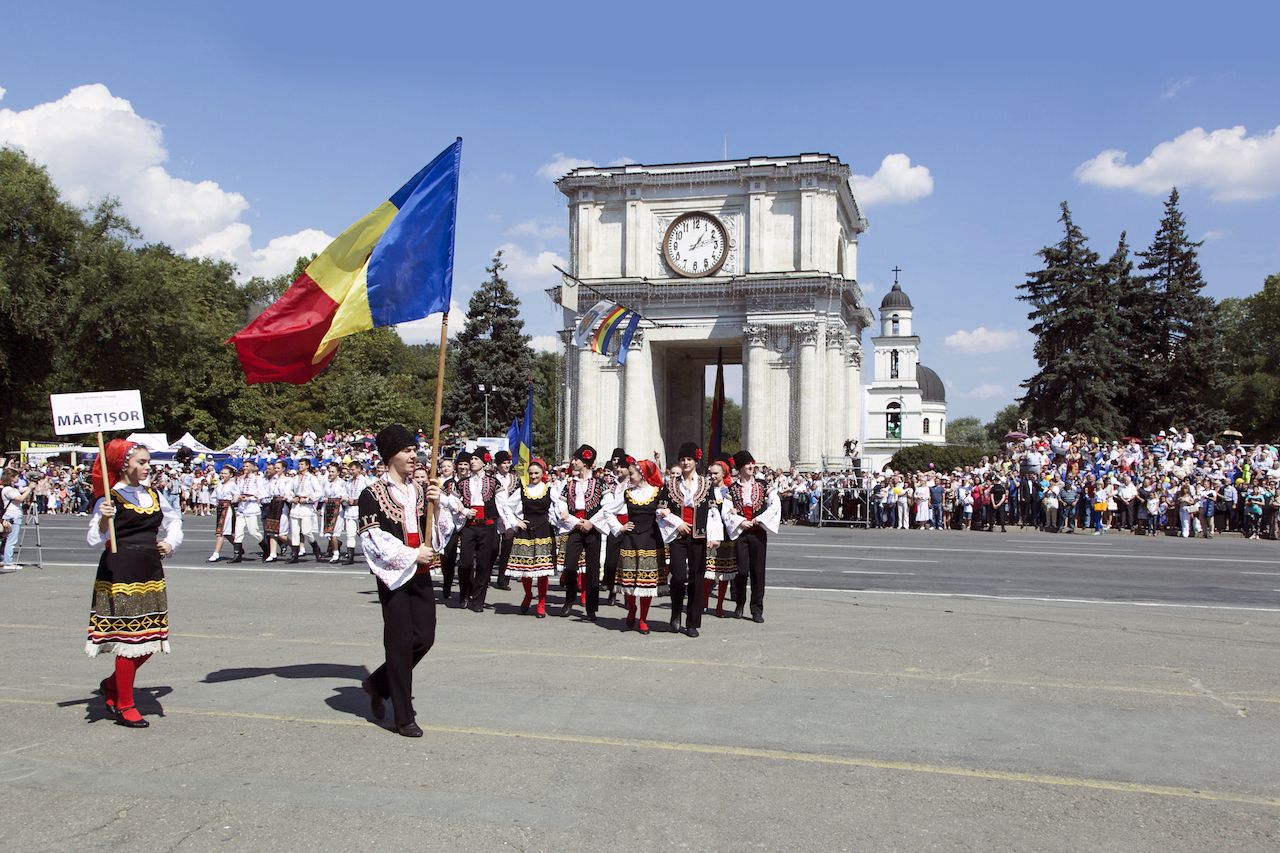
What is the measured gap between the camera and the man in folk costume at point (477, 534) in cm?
1344

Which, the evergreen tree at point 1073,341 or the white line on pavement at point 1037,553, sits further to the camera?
the evergreen tree at point 1073,341

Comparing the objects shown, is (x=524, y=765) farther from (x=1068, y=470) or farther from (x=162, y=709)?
(x=1068, y=470)

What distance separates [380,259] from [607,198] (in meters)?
47.6

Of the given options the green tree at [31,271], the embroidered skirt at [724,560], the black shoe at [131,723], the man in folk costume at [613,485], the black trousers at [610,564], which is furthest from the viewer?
the green tree at [31,271]

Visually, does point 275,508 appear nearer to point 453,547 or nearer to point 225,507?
point 225,507

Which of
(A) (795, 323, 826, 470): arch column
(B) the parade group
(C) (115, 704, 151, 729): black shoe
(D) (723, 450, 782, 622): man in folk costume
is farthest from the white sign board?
(A) (795, 323, 826, 470): arch column

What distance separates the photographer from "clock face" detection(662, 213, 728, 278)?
54281 millimetres

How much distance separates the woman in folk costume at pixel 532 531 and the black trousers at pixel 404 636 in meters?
5.65

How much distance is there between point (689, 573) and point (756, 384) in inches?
1662

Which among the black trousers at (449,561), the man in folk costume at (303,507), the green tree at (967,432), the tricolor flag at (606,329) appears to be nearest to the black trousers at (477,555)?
the black trousers at (449,561)

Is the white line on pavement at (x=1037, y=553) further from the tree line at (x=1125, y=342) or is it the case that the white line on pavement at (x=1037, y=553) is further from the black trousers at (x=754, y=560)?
the tree line at (x=1125, y=342)

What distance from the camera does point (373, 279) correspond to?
8.77 m

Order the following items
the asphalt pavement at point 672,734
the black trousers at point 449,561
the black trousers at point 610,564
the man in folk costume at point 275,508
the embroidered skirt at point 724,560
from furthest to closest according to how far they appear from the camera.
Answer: the man in folk costume at point 275,508 → the black trousers at point 449,561 → the black trousers at point 610,564 → the embroidered skirt at point 724,560 → the asphalt pavement at point 672,734

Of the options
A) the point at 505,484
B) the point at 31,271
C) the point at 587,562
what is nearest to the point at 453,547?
the point at 505,484
